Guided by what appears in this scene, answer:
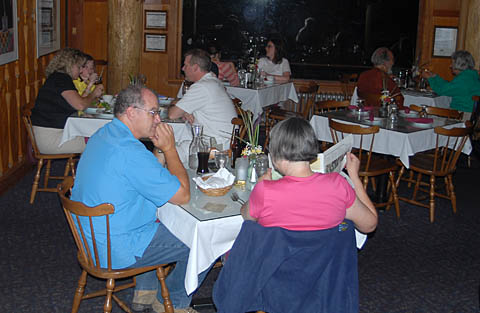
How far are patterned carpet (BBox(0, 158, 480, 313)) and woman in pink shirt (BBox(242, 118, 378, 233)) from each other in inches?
48.4

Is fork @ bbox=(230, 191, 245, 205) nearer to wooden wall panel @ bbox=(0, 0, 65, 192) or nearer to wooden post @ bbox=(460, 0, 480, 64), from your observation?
wooden wall panel @ bbox=(0, 0, 65, 192)

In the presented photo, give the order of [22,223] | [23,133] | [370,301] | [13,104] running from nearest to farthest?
1. [370,301]
2. [22,223]
3. [13,104]
4. [23,133]

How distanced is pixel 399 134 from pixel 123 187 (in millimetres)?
2706

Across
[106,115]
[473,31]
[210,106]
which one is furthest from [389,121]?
[473,31]

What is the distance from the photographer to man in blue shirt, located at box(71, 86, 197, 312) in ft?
7.95

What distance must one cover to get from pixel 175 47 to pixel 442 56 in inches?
160

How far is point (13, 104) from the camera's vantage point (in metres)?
5.16

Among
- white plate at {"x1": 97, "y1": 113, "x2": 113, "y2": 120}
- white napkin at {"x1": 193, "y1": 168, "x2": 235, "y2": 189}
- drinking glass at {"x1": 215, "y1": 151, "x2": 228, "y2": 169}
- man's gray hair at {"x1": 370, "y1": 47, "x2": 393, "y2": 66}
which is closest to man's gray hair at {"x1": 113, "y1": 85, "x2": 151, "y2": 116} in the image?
white napkin at {"x1": 193, "y1": 168, "x2": 235, "y2": 189}

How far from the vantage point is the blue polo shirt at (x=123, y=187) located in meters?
2.42

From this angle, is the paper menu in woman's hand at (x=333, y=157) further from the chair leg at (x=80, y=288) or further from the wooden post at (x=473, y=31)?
the wooden post at (x=473, y=31)

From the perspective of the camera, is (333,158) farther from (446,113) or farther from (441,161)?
(446,113)

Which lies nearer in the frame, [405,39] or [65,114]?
[65,114]

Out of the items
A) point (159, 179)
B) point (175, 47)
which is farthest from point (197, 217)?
point (175, 47)

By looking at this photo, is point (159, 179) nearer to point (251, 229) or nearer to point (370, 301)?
point (251, 229)
